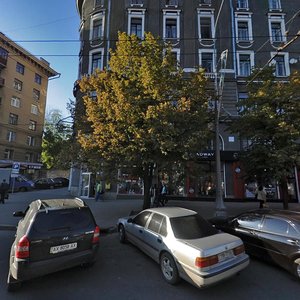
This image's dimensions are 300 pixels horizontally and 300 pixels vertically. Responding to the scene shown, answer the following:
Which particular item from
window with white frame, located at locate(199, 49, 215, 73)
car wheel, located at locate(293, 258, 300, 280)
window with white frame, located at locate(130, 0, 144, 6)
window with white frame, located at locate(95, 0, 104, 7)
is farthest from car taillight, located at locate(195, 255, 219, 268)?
window with white frame, located at locate(95, 0, 104, 7)

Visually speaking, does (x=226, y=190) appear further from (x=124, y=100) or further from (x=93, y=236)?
(x=93, y=236)

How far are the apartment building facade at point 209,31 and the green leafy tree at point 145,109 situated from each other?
1218 cm

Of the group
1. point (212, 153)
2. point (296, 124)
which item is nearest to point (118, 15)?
point (212, 153)

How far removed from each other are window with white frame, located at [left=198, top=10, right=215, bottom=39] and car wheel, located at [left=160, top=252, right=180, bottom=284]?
23802 mm

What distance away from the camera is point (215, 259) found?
471 cm

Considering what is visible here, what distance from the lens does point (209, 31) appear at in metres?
24.3

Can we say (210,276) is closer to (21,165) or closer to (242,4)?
(242,4)

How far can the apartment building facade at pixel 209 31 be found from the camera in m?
23.4

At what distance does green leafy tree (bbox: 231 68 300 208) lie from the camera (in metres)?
12.1

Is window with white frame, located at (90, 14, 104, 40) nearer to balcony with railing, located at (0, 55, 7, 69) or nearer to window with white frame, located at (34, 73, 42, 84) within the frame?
balcony with railing, located at (0, 55, 7, 69)

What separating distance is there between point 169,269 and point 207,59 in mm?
22377

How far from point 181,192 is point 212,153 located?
4.44 meters

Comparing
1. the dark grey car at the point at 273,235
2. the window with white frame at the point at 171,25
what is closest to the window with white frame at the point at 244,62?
the window with white frame at the point at 171,25

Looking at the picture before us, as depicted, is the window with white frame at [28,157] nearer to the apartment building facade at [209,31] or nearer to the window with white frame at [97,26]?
the apartment building facade at [209,31]
